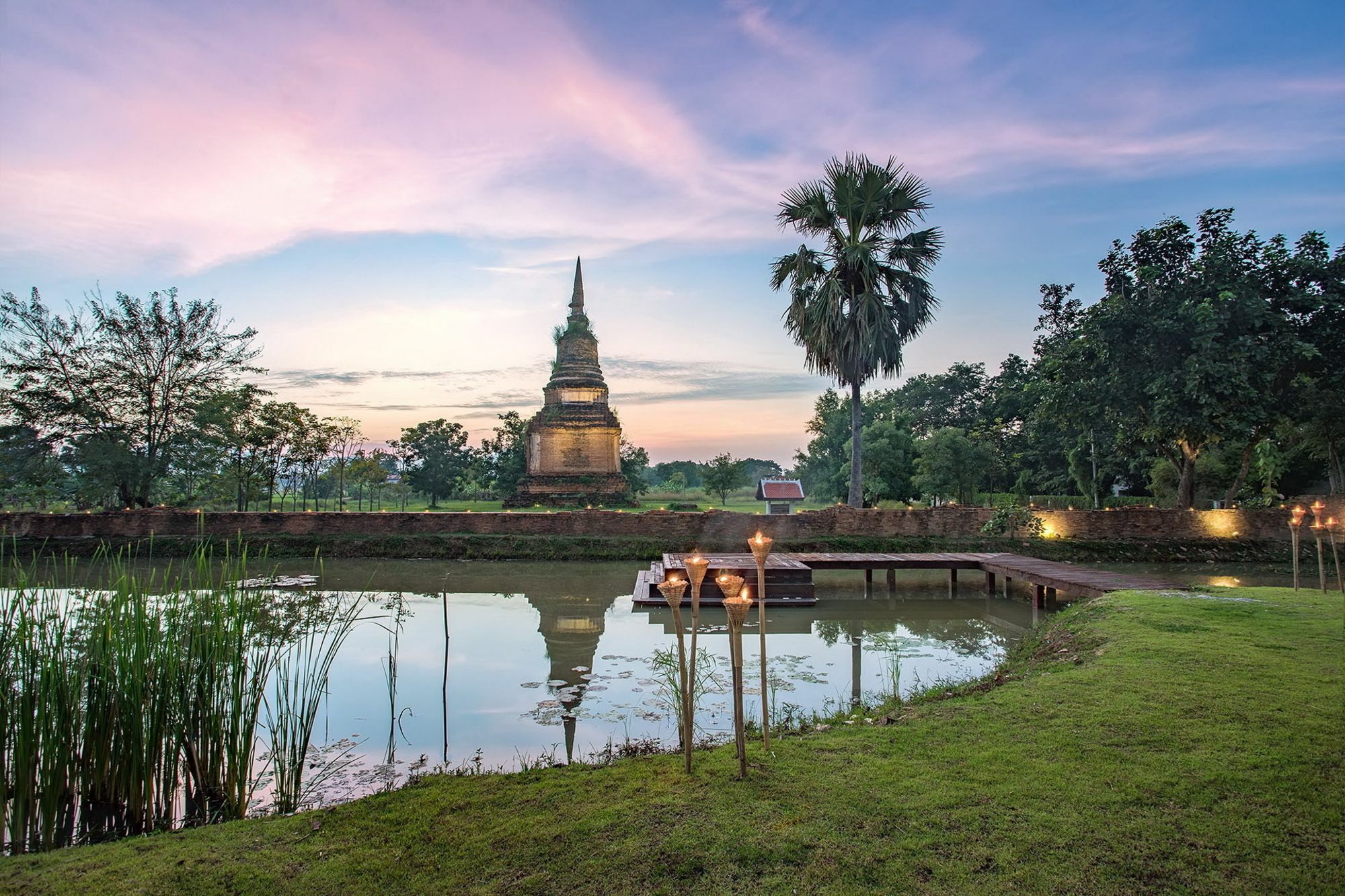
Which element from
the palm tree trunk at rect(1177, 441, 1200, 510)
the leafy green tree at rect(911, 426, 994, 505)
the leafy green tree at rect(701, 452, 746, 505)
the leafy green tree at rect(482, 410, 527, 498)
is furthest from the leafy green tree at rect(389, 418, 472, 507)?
the palm tree trunk at rect(1177, 441, 1200, 510)

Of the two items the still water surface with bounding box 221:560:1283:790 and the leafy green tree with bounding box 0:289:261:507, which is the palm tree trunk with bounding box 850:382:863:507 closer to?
the still water surface with bounding box 221:560:1283:790

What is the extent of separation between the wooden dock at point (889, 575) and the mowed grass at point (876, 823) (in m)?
5.56

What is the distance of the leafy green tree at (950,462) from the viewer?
27.0 m

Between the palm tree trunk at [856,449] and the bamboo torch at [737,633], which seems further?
the palm tree trunk at [856,449]

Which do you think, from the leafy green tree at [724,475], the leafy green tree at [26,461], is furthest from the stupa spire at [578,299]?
the leafy green tree at [26,461]

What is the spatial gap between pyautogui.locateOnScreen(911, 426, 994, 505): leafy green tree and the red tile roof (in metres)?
4.78

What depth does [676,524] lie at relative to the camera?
700 inches

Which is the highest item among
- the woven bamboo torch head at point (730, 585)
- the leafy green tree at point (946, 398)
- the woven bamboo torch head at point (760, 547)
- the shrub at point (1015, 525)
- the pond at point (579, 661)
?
the leafy green tree at point (946, 398)

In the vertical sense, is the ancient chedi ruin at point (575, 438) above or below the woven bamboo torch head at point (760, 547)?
above

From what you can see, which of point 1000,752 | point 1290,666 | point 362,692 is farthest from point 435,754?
point 1290,666

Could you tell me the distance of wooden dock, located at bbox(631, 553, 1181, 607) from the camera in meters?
10.3

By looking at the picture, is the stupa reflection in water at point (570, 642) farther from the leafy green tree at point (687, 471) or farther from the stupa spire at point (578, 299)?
the leafy green tree at point (687, 471)

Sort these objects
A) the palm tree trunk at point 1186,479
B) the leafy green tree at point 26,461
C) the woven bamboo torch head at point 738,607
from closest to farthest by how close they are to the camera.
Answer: the woven bamboo torch head at point 738,607, the palm tree trunk at point 1186,479, the leafy green tree at point 26,461

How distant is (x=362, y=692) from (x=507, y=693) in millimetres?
1246
